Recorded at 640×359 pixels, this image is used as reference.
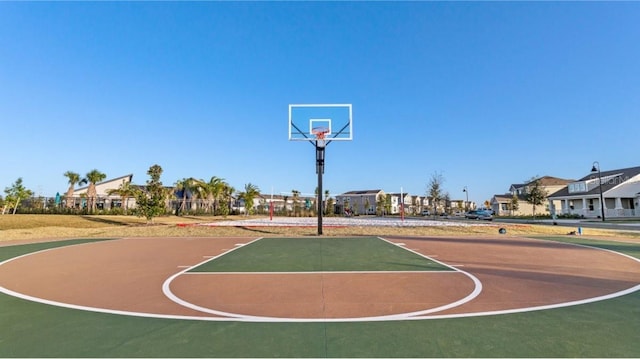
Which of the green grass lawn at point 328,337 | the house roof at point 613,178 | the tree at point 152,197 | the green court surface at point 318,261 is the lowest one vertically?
the green court surface at point 318,261

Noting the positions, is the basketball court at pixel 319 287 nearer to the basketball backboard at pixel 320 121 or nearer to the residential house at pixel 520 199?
the basketball backboard at pixel 320 121

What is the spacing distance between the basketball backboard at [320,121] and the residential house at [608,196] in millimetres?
33293

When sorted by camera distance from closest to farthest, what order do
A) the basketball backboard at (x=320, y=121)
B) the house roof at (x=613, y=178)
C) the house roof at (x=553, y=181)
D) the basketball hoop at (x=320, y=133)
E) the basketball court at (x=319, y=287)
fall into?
1. the basketball court at (x=319, y=287)
2. the basketball hoop at (x=320, y=133)
3. the basketball backboard at (x=320, y=121)
4. the house roof at (x=613, y=178)
5. the house roof at (x=553, y=181)

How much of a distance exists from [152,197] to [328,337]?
71.2ft

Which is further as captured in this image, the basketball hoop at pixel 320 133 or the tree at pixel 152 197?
the tree at pixel 152 197

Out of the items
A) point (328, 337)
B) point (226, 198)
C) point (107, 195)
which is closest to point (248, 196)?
point (226, 198)

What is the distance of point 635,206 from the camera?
121 feet

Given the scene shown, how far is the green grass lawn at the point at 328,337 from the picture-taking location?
315 cm

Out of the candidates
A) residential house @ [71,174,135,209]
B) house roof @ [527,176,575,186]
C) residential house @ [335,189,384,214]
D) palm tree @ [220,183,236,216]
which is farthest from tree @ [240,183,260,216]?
house roof @ [527,176,575,186]

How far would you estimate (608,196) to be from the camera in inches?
1475

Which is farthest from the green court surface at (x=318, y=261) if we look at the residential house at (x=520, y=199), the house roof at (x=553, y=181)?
the house roof at (x=553, y=181)

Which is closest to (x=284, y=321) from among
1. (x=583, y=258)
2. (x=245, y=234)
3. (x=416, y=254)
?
(x=416, y=254)

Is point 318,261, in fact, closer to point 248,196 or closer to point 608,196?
point 248,196

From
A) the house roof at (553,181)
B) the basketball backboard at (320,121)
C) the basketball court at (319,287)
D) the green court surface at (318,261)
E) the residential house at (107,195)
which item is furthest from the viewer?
the house roof at (553,181)
